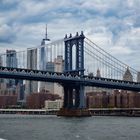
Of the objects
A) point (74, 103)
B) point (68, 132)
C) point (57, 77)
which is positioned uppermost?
point (57, 77)

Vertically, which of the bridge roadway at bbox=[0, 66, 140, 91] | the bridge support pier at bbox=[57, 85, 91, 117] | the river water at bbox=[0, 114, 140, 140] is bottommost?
the river water at bbox=[0, 114, 140, 140]

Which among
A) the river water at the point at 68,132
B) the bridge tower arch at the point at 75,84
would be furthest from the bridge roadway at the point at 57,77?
the river water at the point at 68,132

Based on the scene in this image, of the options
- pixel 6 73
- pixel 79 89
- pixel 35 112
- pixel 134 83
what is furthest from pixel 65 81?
pixel 35 112

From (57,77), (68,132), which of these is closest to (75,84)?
(57,77)

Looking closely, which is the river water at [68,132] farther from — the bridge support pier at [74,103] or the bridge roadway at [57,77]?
the bridge support pier at [74,103]

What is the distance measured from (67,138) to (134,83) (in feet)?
256

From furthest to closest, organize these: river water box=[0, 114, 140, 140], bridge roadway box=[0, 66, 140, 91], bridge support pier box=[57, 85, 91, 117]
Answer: bridge support pier box=[57, 85, 91, 117] → bridge roadway box=[0, 66, 140, 91] → river water box=[0, 114, 140, 140]

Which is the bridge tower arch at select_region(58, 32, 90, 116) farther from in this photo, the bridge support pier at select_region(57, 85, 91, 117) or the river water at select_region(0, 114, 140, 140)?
the river water at select_region(0, 114, 140, 140)

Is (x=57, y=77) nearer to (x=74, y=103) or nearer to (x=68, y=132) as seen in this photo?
(x=74, y=103)

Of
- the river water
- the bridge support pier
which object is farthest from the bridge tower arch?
the river water

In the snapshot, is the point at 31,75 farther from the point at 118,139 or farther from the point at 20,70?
the point at 118,139

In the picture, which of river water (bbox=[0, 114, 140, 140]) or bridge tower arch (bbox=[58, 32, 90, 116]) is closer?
river water (bbox=[0, 114, 140, 140])

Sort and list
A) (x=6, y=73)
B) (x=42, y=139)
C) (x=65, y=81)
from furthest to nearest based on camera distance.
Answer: (x=65, y=81) → (x=6, y=73) → (x=42, y=139)

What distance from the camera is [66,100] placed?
11356 cm
